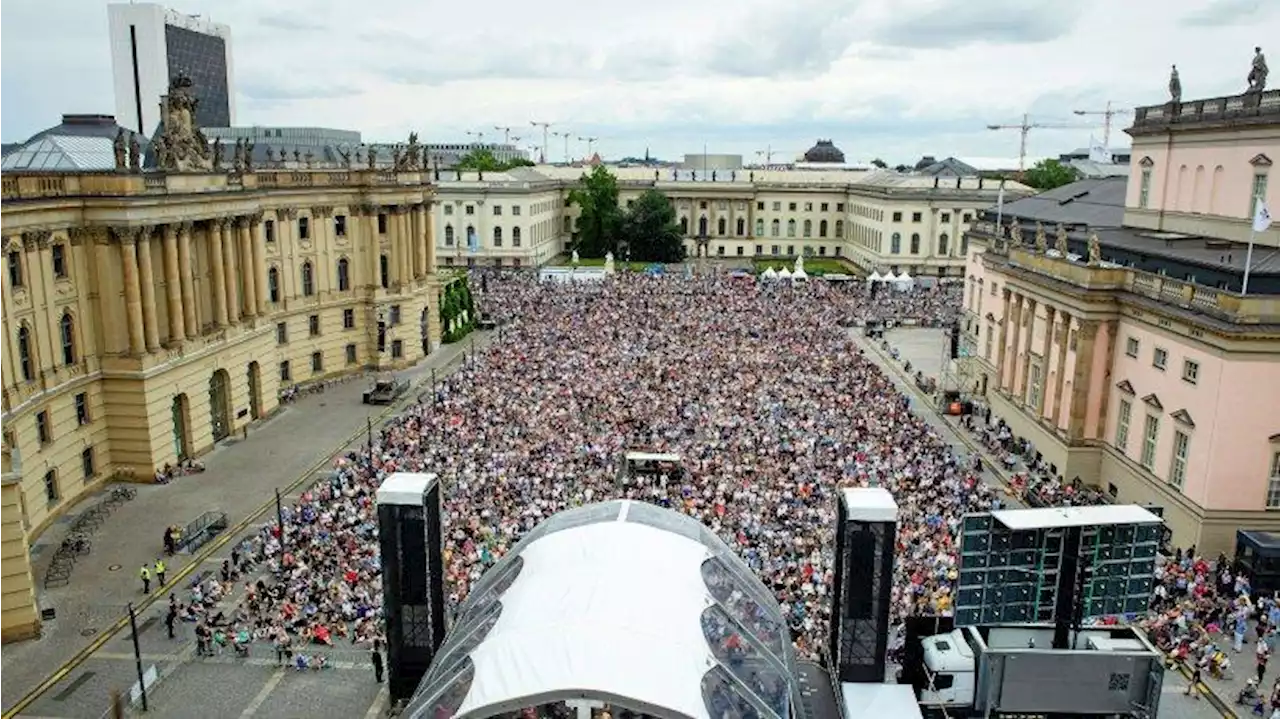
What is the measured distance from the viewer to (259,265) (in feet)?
155

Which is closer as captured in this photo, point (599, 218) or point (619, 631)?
point (619, 631)

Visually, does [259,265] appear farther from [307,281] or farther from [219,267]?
[307,281]

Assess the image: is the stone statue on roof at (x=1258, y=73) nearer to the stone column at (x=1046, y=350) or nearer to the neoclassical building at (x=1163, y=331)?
the neoclassical building at (x=1163, y=331)

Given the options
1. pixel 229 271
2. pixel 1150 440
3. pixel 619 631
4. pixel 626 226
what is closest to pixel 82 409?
pixel 229 271

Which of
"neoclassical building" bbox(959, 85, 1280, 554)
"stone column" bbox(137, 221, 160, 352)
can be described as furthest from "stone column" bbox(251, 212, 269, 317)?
"neoclassical building" bbox(959, 85, 1280, 554)

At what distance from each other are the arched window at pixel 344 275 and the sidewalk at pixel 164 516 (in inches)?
235

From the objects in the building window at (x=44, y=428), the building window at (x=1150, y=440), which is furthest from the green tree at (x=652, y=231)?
the building window at (x=44, y=428)

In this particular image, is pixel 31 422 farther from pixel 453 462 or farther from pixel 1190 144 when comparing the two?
pixel 1190 144

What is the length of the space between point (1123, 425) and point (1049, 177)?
4076 inches

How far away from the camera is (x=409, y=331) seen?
57812 millimetres

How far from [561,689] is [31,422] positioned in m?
28.8

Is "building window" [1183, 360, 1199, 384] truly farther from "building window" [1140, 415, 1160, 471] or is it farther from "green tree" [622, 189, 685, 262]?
"green tree" [622, 189, 685, 262]

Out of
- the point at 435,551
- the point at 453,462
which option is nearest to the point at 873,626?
the point at 435,551

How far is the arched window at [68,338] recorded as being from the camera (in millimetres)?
34656
